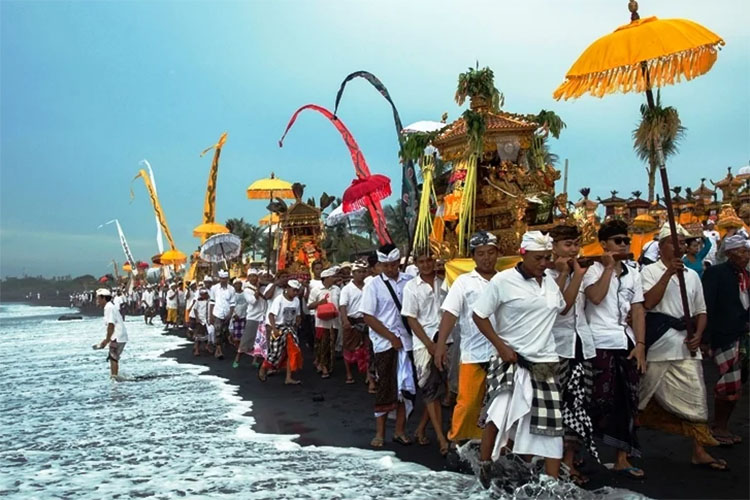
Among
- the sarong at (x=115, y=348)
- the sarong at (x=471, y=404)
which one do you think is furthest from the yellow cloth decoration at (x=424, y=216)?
the sarong at (x=115, y=348)

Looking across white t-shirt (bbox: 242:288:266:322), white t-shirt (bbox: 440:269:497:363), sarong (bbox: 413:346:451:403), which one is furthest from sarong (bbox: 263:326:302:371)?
white t-shirt (bbox: 440:269:497:363)

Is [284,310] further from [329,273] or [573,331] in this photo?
[573,331]

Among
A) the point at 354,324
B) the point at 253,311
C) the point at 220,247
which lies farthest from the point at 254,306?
the point at 220,247

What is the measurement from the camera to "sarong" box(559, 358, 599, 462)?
5.42m

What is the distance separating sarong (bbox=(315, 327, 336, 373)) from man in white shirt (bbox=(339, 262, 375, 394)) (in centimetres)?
75

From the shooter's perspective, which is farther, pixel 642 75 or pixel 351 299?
pixel 351 299

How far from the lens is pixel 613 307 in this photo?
5.68m

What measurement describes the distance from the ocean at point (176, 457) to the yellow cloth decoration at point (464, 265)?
8.34 feet

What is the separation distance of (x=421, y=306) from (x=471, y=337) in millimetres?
1014

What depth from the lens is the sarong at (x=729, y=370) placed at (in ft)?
20.2

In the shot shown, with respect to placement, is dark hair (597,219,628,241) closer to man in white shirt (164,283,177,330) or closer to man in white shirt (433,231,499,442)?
man in white shirt (433,231,499,442)

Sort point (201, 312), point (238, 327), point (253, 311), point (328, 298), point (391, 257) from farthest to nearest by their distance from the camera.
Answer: point (201, 312)
point (238, 327)
point (253, 311)
point (328, 298)
point (391, 257)

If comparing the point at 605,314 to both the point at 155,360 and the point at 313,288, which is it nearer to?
the point at 313,288

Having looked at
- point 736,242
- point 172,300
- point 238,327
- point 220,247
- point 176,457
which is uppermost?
point 220,247
